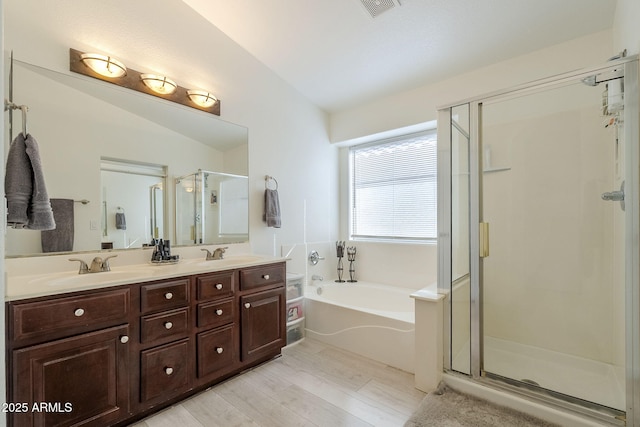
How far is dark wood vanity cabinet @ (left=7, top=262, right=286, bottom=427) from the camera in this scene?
4.41 ft

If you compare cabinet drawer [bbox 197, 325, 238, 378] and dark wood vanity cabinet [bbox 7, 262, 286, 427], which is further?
cabinet drawer [bbox 197, 325, 238, 378]

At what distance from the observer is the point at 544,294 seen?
2.32 m

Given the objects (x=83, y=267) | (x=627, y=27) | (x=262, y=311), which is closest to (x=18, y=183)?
(x=83, y=267)

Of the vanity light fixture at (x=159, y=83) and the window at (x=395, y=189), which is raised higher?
the vanity light fixture at (x=159, y=83)

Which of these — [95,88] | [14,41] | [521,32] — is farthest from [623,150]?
[14,41]

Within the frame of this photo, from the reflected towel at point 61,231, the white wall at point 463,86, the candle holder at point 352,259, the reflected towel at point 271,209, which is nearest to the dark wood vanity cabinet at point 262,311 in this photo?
the reflected towel at point 271,209

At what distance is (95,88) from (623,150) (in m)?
3.24

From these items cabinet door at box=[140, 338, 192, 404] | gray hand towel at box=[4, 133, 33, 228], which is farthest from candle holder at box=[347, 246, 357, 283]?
gray hand towel at box=[4, 133, 33, 228]

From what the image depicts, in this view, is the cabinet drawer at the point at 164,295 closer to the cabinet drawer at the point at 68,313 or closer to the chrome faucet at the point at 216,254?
the cabinet drawer at the point at 68,313

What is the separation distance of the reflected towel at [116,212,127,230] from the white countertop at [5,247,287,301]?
0.22m

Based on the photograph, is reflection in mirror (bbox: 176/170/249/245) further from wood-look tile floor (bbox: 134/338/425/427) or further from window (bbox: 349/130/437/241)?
window (bbox: 349/130/437/241)

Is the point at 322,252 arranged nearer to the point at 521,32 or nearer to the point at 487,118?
the point at 487,118

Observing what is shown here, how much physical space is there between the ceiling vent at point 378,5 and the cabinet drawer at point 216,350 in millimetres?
2532

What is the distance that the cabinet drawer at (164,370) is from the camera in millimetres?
1677
